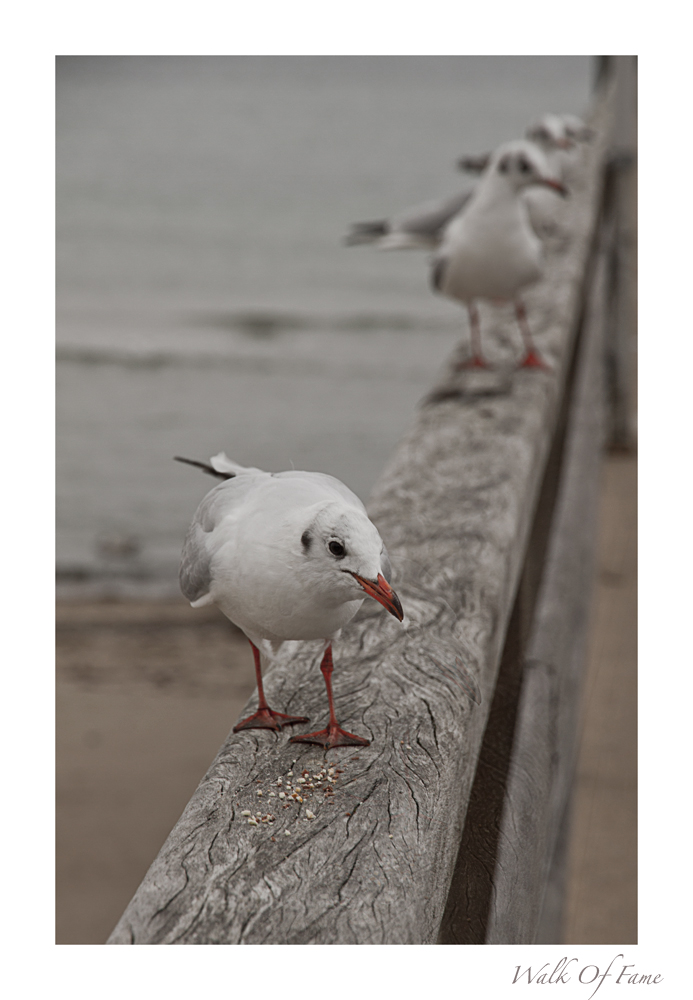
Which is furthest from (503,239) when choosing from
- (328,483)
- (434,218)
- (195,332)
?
(195,332)

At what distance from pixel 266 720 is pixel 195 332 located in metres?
10.6

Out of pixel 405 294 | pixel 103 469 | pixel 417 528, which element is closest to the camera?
pixel 417 528

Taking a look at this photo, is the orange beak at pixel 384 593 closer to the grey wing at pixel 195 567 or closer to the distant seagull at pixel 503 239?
the grey wing at pixel 195 567

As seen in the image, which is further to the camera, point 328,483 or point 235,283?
point 235,283

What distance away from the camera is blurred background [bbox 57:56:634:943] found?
3.94 meters

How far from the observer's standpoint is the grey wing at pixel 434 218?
3568 millimetres

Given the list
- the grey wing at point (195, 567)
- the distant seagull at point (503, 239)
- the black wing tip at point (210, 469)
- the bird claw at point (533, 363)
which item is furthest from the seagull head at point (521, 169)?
the grey wing at point (195, 567)

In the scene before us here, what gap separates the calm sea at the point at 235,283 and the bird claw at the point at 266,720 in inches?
46.0

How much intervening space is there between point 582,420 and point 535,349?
0.62 metres

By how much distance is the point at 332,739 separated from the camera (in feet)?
3.77

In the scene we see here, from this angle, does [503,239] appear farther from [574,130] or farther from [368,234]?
[574,130]

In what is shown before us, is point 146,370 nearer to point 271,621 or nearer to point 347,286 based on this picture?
point 347,286
